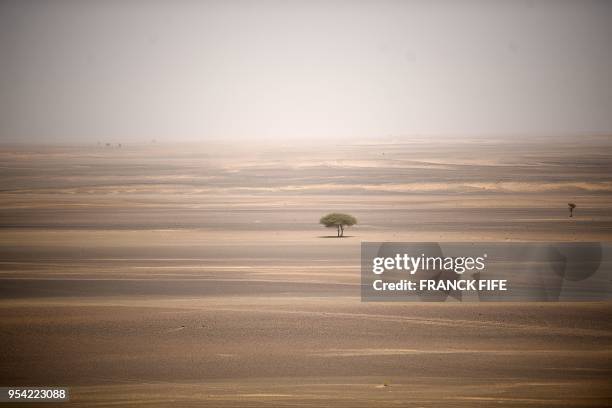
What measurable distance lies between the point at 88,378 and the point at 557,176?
54.1 m

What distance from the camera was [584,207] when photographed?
40531mm

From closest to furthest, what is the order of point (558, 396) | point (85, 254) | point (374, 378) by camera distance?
1. point (558, 396)
2. point (374, 378)
3. point (85, 254)

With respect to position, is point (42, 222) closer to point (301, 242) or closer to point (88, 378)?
point (301, 242)

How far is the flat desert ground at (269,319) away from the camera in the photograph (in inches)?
502

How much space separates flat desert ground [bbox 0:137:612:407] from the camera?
12.8 meters

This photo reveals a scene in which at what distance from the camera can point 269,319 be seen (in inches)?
677

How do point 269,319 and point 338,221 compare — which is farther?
point 338,221

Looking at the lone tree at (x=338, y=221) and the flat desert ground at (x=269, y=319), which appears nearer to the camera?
the flat desert ground at (x=269, y=319)

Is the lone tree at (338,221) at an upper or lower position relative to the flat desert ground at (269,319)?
upper

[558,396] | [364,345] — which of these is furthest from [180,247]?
[558,396]

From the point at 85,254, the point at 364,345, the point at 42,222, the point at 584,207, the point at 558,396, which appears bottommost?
the point at 558,396

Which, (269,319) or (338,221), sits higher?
(338,221)

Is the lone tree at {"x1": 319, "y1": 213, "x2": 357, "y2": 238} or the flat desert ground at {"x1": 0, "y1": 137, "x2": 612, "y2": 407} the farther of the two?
the lone tree at {"x1": 319, "y1": 213, "x2": 357, "y2": 238}

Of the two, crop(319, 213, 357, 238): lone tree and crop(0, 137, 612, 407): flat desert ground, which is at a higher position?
crop(319, 213, 357, 238): lone tree
